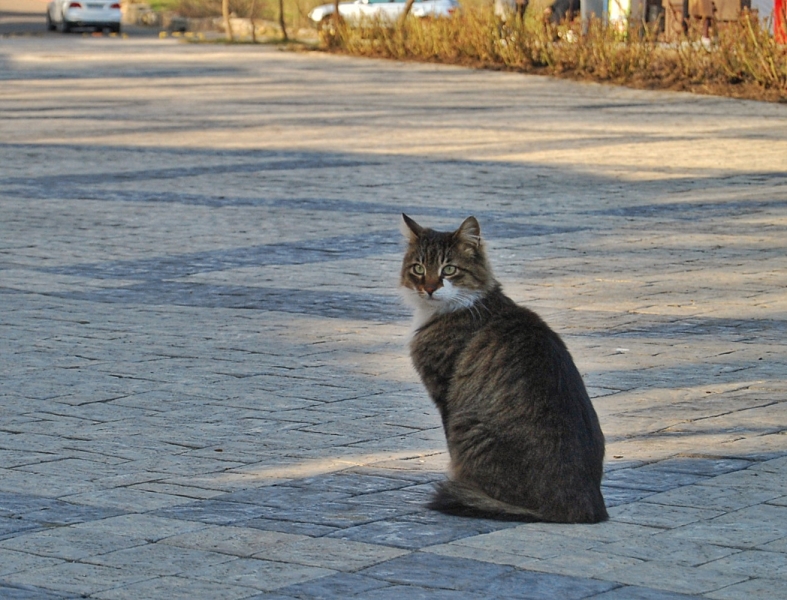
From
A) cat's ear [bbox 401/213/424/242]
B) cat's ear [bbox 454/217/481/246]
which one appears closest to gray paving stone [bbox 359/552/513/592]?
cat's ear [bbox 454/217/481/246]

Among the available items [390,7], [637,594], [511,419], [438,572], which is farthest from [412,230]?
[390,7]

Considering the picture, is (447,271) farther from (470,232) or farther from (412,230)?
(412,230)

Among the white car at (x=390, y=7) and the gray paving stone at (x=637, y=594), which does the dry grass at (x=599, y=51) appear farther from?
the gray paving stone at (x=637, y=594)

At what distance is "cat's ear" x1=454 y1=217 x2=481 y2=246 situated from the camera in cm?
561

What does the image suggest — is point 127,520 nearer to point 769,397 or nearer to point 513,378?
point 513,378

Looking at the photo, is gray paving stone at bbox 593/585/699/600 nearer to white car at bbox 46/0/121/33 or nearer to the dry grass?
the dry grass

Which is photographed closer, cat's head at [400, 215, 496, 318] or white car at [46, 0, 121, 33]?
cat's head at [400, 215, 496, 318]

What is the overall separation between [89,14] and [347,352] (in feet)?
124

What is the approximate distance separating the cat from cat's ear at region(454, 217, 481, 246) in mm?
315

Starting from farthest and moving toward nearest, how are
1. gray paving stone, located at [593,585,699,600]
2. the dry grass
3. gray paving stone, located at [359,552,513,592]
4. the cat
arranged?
the dry grass
the cat
gray paving stone, located at [359,552,513,592]
gray paving stone, located at [593,585,699,600]

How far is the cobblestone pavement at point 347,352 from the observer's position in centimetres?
445

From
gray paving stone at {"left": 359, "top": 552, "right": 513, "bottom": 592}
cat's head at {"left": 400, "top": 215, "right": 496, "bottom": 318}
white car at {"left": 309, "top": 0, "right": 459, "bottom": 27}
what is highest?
white car at {"left": 309, "top": 0, "right": 459, "bottom": 27}

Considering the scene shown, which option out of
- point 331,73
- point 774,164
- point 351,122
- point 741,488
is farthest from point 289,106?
point 741,488

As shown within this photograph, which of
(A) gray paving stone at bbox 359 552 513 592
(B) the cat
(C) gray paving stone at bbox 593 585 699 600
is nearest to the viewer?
(C) gray paving stone at bbox 593 585 699 600
